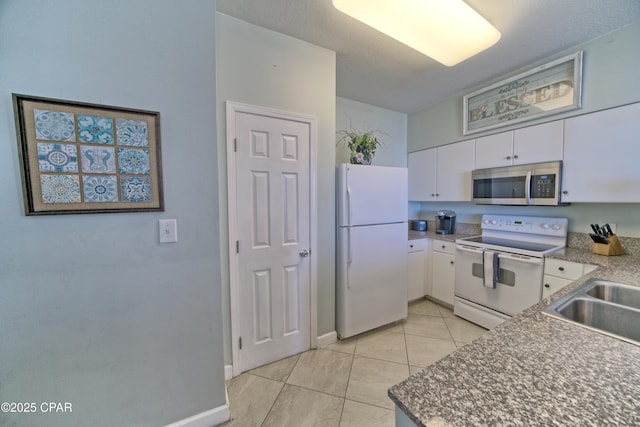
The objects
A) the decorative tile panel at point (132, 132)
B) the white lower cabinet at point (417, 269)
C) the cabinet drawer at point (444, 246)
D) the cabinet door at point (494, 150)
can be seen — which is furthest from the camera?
the white lower cabinet at point (417, 269)

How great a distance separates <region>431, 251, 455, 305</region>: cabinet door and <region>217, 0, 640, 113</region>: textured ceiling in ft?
6.52

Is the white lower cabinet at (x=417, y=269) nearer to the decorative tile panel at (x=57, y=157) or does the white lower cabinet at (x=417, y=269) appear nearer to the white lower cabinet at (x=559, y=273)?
the white lower cabinet at (x=559, y=273)

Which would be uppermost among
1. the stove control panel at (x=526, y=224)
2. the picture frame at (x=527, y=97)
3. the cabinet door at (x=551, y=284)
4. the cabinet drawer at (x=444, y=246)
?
the picture frame at (x=527, y=97)

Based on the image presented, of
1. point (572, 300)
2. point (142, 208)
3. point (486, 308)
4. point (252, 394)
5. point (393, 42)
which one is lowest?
point (252, 394)

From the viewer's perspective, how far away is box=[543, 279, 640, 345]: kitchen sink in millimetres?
1023

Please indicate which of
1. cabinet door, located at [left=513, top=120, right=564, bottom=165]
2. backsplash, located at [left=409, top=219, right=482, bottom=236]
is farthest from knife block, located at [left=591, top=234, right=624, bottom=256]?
backsplash, located at [left=409, top=219, right=482, bottom=236]

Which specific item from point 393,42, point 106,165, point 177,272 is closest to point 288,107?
point 393,42

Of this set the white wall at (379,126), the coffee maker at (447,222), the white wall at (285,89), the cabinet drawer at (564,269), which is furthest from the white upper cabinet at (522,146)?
the white wall at (285,89)

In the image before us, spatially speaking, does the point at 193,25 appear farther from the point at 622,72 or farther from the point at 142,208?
the point at 622,72

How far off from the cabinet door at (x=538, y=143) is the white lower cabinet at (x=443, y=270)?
1107 millimetres

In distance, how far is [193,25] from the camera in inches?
49.6

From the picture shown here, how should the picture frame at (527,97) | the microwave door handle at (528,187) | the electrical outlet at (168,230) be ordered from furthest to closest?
the microwave door handle at (528,187) < the picture frame at (527,97) < the electrical outlet at (168,230)

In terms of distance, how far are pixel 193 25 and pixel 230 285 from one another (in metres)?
1.63

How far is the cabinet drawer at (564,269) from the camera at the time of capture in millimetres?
1794
